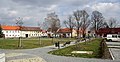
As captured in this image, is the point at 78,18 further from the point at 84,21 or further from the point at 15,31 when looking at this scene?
the point at 15,31

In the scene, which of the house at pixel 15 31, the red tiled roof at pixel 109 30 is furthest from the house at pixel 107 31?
the house at pixel 15 31

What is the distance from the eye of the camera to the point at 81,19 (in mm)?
88375

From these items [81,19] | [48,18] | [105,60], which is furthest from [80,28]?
[105,60]

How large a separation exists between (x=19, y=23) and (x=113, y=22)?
77.5m

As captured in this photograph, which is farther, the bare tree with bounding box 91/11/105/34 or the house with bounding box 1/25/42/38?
the house with bounding box 1/25/42/38

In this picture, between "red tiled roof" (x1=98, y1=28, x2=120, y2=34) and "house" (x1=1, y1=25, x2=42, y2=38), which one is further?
"house" (x1=1, y1=25, x2=42, y2=38)

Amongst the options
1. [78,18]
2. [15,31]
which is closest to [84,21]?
[78,18]

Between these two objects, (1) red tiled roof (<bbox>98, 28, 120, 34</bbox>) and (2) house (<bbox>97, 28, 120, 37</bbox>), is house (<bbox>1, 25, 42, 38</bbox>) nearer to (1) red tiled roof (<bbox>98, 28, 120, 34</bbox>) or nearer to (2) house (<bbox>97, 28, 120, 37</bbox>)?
(2) house (<bbox>97, 28, 120, 37</bbox>)

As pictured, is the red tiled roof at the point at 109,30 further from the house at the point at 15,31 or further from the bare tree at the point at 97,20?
the house at the point at 15,31

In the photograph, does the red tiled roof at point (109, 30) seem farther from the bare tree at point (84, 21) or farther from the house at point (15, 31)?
the house at point (15, 31)

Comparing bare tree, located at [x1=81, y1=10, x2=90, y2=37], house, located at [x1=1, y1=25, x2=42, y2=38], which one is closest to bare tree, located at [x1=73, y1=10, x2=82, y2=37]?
bare tree, located at [x1=81, y1=10, x2=90, y2=37]

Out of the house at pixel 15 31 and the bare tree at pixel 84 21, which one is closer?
the bare tree at pixel 84 21

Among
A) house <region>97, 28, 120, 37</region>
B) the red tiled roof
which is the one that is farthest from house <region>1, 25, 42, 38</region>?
the red tiled roof

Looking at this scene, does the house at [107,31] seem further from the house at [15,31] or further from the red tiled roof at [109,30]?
the house at [15,31]
